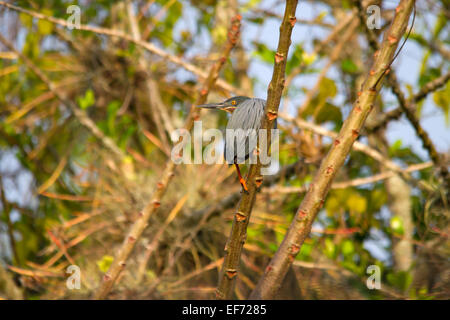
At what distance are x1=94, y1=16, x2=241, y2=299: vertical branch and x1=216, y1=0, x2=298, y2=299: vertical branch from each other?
16.9 inches

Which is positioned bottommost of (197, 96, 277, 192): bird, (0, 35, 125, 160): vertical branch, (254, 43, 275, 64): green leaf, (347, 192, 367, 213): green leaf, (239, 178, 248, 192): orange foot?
(239, 178, 248, 192): orange foot

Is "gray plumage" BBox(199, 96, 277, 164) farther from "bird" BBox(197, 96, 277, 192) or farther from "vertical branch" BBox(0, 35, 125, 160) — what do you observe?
"vertical branch" BBox(0, 35, 125, 160)

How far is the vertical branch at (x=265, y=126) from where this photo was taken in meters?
0.90

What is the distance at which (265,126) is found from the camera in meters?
Result: 0.91

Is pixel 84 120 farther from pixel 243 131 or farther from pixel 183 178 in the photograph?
pixel 243 131

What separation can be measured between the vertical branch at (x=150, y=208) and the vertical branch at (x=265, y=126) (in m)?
0.43

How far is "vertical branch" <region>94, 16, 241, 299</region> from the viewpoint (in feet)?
4.39

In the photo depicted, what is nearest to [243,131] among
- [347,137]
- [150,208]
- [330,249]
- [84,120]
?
[347,137]

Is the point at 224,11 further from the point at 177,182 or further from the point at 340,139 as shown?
the point at 340,139

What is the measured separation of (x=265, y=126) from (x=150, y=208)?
23.1 inches

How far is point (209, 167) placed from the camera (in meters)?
2.21

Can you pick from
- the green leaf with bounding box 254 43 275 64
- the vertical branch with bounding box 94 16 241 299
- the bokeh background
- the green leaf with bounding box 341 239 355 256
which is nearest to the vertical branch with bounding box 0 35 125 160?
the bokeh background

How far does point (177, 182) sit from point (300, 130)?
1.93 ft
